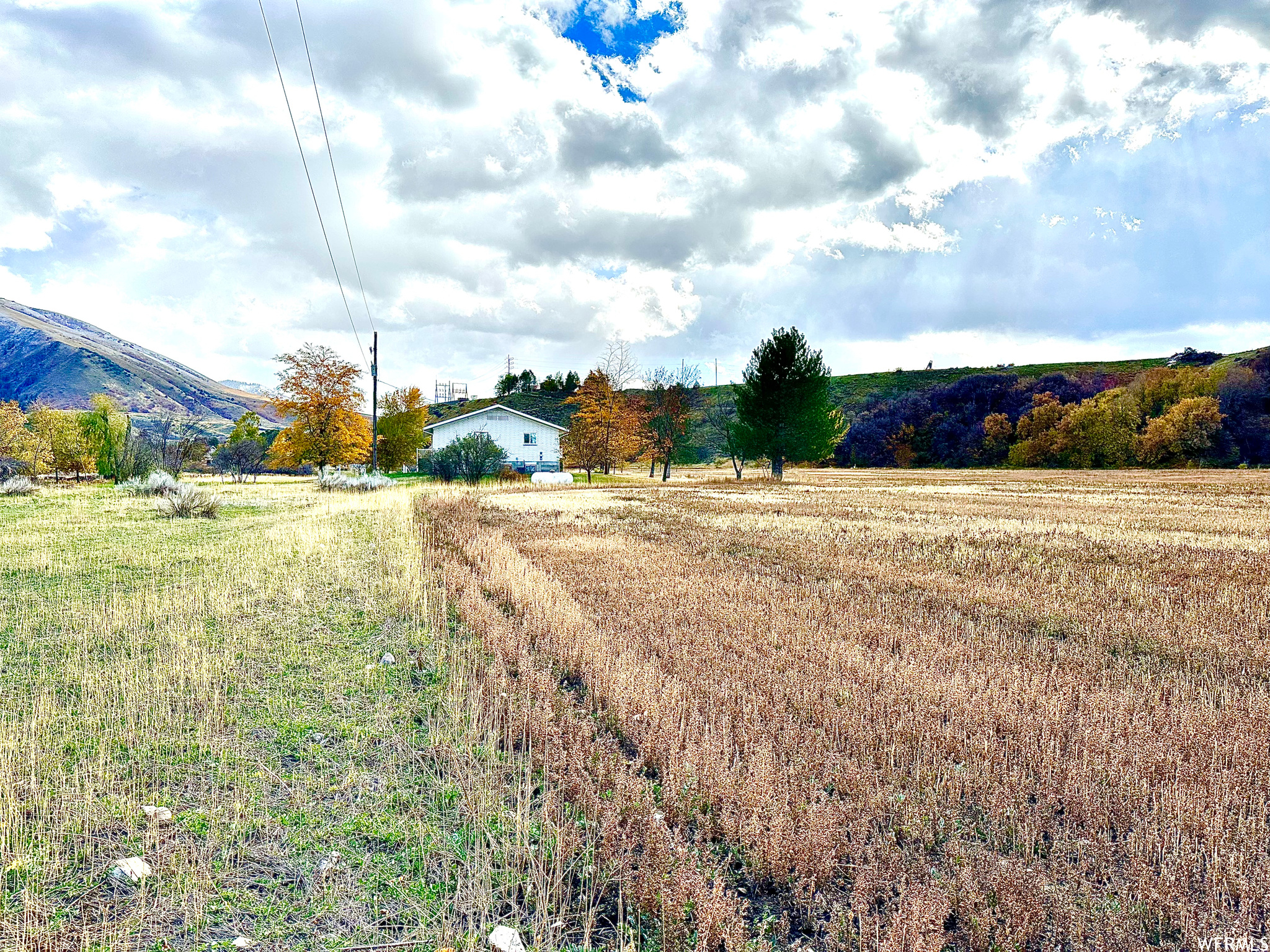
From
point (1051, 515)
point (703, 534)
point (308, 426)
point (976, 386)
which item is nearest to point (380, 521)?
point (703, 534)

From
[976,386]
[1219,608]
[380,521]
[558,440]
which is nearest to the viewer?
[1219,608]

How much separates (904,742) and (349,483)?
125 feet

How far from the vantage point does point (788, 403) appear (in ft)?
163

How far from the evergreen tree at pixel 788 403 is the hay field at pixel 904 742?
38.6 m

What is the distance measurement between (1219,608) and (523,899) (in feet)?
32.2

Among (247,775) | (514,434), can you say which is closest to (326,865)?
(247,775)

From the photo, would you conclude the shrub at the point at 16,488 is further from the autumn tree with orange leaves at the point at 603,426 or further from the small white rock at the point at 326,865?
the autumn tree with orange leaves at the point at 603,426

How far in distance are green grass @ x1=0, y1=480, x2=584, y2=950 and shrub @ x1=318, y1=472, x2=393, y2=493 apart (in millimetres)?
28363

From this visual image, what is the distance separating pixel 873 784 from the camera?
150 inches

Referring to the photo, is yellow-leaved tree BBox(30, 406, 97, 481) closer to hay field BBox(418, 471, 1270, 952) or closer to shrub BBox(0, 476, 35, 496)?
shrub BBox(0, 476, 35, 496)

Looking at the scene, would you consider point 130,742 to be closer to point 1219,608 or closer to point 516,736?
point 516,736

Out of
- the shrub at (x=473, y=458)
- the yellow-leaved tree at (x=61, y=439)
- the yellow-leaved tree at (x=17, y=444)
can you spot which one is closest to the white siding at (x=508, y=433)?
the shrub at (x=473, y=458)

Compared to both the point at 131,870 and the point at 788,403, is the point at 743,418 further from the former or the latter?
the point at 131,870

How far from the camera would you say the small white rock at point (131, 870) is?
3.05 meters
